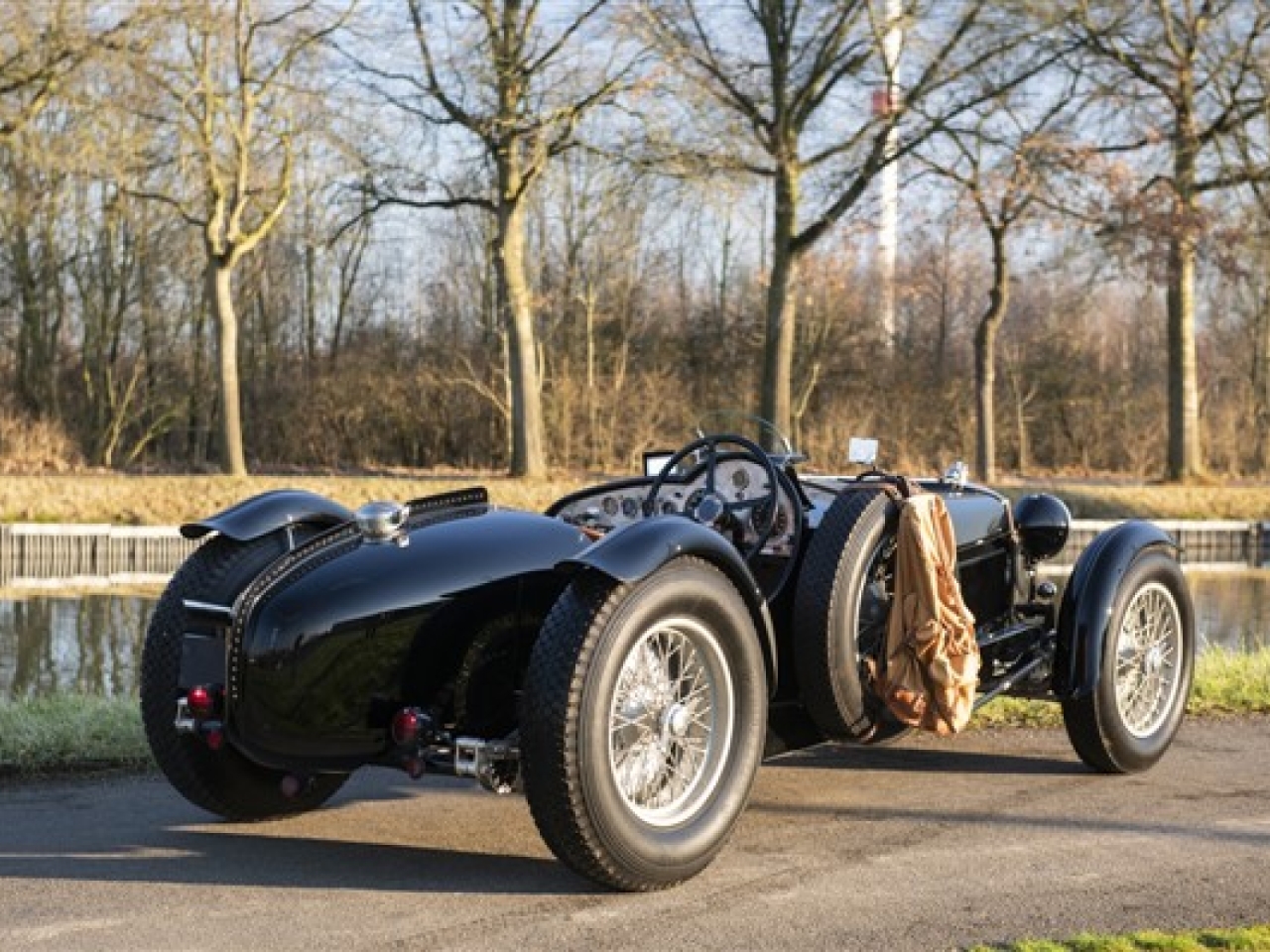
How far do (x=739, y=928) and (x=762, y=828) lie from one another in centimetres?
123

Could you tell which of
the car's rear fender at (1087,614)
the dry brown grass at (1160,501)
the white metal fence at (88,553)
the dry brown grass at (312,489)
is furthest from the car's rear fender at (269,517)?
the dry brown grass at (1160,501)

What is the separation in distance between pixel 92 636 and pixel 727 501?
8.23 metres

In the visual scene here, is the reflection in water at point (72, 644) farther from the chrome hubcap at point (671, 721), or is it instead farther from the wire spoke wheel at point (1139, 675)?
the wire spoke wheel at point (1139, 675)

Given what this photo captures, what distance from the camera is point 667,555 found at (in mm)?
5020

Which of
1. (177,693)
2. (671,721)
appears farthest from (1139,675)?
(177,693)

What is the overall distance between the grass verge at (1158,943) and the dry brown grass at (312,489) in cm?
1809

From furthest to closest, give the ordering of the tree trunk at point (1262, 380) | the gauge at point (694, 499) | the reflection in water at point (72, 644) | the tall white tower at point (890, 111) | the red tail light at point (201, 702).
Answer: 1. the tree trunk at point (1262, 380)
2. the tall white tower at point (890, 111)
3. the reflection in water at point (72, 644)
4. the gauge at point (694, 499)
5. the red tail light at point (201, 702)

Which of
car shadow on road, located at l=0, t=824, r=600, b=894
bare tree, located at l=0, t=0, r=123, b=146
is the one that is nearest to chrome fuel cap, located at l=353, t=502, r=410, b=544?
car shadow on road, located at l=0, t=824, r=600, b=894

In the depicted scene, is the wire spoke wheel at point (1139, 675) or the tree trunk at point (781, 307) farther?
the tree trunk at point (781, 307)

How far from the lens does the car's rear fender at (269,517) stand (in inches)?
218

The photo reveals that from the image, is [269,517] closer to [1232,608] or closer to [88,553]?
[1232,608]

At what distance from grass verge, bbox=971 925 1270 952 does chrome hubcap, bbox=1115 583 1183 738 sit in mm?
2485

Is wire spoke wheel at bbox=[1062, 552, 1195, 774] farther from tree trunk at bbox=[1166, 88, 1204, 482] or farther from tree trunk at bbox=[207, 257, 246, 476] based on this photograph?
tree trunk at bbox=[1166, 88, 1204, 482]

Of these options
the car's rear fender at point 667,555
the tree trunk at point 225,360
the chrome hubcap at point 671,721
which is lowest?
the chrome hubcap at point 671,721
